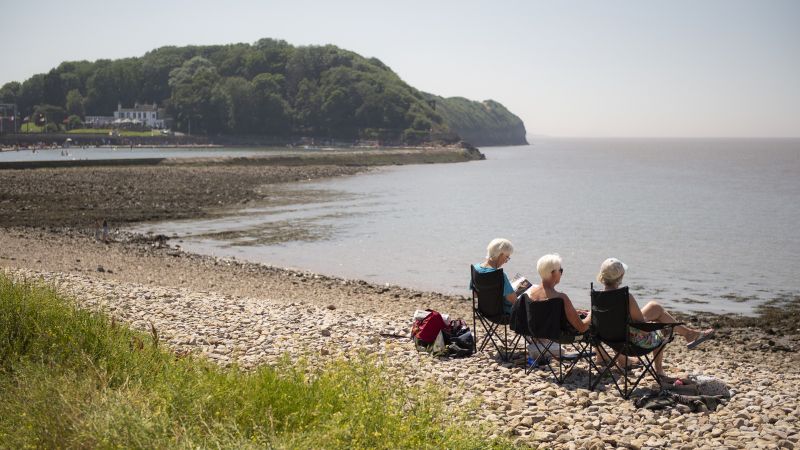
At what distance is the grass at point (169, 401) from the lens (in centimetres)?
504

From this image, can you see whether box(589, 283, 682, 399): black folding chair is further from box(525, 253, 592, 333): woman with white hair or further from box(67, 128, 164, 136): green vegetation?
box(67, 128, 164, 136): green vegetation

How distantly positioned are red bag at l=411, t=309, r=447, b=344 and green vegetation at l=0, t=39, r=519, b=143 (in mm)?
142737

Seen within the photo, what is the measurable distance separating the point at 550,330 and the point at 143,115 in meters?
176

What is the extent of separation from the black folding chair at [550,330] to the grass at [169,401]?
67.4 inches

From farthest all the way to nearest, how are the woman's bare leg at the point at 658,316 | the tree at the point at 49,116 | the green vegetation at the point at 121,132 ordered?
the tree at the point at 49,116 → the green vegetation at the point at 121,132 → the woman's bare leg at the point at 658,316

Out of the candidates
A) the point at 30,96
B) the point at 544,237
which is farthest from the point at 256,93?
the point at 544,237

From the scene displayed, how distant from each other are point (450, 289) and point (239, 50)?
7205 inches

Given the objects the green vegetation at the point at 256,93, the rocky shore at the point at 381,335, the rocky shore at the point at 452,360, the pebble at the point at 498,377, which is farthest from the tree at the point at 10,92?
the pebble at the point at 498,377

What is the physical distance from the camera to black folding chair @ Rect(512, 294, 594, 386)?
26.3 feet

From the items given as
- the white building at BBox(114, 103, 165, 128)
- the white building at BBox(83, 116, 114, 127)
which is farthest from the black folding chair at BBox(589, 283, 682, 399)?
the white building at BBox(83, 116, 114, 127)

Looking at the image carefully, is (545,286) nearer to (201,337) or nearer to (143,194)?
(201,337)

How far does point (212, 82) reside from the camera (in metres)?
169

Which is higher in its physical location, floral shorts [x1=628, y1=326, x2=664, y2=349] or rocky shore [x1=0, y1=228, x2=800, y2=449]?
floral shorts [x1=628, y1=326, x2=664, y2=349]

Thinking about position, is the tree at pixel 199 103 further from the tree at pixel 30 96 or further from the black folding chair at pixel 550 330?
the black folding chair at pixel 550 330
